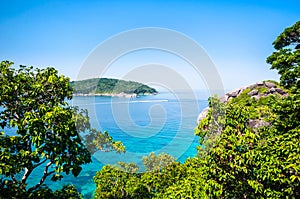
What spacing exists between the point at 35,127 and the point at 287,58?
8.79 meters

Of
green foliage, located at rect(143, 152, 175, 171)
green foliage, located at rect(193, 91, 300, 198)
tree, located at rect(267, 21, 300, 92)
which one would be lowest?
green foliage, located at rect(143, 152, 175, 171)

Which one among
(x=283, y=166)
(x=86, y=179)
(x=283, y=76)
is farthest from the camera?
(x=86, y=179)

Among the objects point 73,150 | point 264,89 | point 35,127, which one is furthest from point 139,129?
point 35,127

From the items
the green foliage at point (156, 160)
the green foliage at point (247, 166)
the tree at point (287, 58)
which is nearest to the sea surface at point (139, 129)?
the green foliage at point (156, 160)

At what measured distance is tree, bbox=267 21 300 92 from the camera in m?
8.05

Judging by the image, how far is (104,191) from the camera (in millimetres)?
6855

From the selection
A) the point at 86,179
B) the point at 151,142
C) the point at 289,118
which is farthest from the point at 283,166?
the point at 151,142

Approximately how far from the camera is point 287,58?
27.4 feet

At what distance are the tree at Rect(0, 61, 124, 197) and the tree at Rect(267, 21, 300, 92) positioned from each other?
7.35 metres

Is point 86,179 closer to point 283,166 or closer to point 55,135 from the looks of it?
point 55,135

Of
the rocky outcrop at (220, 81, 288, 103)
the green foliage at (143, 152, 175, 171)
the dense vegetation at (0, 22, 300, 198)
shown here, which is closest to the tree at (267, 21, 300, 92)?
the dense vegetation at (0, 22, 300, 198)

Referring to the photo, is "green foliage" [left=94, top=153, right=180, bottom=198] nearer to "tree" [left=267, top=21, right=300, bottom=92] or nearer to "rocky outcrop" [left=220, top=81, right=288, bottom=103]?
"tree" [left=267, top=21, right=300, bottom=92]

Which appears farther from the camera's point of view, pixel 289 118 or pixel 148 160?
pixel 148 160

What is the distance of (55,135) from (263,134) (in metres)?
5.19
